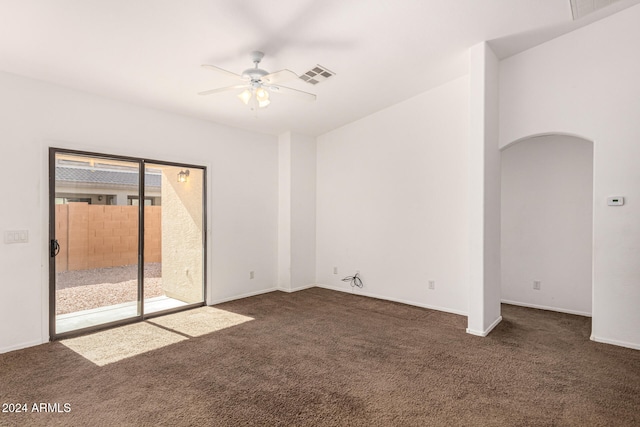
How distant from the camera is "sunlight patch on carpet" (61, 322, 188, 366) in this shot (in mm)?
3355

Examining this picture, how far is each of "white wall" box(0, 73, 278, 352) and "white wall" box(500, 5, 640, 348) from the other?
4.37m

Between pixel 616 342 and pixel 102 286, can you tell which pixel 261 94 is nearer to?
pixel 102 286

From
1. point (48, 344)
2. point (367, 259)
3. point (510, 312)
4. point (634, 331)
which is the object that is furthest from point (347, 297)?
point (48, 344)

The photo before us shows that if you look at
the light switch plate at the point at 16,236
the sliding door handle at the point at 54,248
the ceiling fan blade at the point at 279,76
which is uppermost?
the ceiling fan blade at the point at 279,76

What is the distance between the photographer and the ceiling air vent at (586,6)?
3338 mm

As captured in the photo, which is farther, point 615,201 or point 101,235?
point 101,235

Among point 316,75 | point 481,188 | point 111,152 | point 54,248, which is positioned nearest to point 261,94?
point 316,75

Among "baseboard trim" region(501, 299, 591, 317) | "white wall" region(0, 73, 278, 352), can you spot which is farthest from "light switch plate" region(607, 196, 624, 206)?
"white wall" region(0, 73, 278, 352)

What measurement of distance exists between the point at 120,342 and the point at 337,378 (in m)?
2.48

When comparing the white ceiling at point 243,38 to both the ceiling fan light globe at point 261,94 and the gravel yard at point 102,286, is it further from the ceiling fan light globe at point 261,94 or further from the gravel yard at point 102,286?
the gravel yard at point 102,286

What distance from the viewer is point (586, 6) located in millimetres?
3395

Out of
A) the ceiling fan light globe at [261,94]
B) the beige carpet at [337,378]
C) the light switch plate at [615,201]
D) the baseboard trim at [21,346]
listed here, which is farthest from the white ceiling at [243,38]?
the beige carpet at [337,378]

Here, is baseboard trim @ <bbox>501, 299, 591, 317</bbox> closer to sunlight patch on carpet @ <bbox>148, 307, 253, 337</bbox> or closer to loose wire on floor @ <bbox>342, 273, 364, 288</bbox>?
loose wire on floor @ <bbox>342, 273, 364, 288</bbox>

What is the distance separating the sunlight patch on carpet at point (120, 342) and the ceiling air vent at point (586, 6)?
17.9 ft
